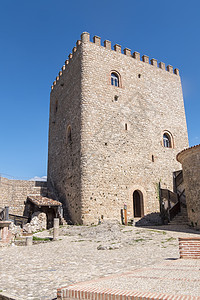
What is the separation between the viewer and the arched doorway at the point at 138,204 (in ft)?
51.4

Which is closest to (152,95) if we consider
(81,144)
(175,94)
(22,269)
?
(175,94)

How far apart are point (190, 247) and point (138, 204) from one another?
1086cm

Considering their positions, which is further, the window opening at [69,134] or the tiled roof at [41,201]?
the window opening at [69,134]

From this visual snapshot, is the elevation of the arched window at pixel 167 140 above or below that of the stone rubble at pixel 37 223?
above

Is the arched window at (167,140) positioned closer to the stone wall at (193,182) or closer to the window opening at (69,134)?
the stone wall at (193,182)

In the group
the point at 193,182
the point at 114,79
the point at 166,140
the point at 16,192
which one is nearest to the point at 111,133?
the point at 114,79

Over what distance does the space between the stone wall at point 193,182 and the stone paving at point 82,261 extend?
2179mm

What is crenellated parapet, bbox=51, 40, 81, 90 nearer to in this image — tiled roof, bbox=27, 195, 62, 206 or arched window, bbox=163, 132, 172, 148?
arched window, bbox=163, 132, 172, 148

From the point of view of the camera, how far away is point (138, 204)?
52.9ft

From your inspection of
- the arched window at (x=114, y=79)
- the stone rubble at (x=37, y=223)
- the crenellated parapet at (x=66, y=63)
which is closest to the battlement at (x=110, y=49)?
the crenellated parapet at (x=66, y=63)

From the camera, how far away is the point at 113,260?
6395mm

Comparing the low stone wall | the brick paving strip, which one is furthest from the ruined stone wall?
the brick paving strip

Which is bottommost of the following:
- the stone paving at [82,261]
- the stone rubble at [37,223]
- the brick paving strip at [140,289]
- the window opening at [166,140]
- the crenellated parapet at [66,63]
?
the stone paving at [82,261]

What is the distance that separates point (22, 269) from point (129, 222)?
9704 millimetres
